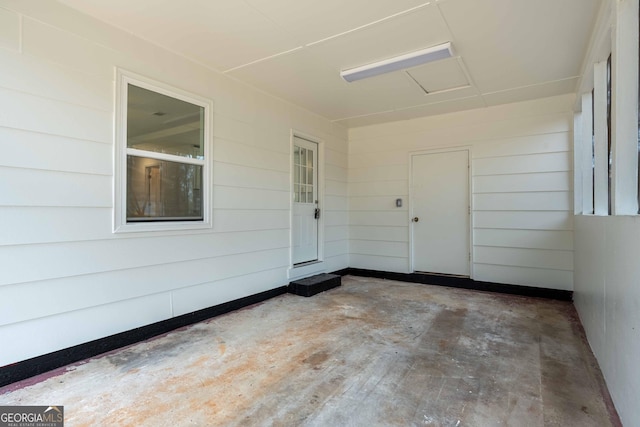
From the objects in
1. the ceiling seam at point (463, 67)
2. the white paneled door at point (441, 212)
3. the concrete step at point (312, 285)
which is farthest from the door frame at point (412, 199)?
the concrete step at point (312, 285)

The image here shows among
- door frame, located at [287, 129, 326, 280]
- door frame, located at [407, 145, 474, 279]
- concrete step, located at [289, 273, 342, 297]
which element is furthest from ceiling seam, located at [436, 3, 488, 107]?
concrete step, located at [289, 273, 342, 297]

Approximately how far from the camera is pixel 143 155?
2.90m

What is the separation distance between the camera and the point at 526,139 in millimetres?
4426

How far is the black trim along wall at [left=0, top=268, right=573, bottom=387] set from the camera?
7.33 ft

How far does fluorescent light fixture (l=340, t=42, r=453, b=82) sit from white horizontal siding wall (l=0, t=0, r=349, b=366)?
141 centimetres

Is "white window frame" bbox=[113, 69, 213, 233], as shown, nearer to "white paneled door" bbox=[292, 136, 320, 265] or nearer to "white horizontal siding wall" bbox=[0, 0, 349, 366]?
"white horizontal siding wall" bbox=[0, 0, 349, 366]

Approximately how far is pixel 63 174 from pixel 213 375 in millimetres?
1829

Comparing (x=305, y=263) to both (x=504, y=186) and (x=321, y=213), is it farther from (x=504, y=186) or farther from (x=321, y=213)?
(x=504, y=186)

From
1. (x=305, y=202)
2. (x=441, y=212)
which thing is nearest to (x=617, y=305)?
(x=441, y=212)

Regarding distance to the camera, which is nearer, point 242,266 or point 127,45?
point 127,45

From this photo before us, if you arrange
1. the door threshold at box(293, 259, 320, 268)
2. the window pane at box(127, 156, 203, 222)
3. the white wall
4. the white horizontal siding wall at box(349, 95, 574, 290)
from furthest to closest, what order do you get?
the door threshold at box(293, 259, 320, 268), the white horizontal siding wall at box(349, 95, 574, 290), the window pane at box(127, 156, 203, 222), the white wall

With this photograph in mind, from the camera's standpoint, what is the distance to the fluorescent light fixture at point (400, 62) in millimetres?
3074

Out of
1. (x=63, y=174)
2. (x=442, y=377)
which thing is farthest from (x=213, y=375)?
(x=63, y=174)

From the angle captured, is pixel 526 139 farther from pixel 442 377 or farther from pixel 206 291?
pixel 206 291
